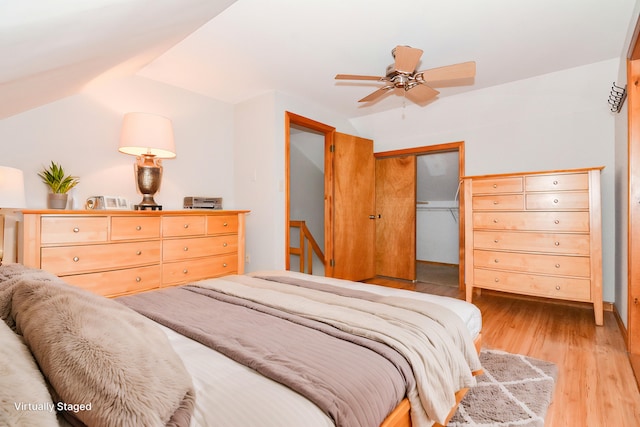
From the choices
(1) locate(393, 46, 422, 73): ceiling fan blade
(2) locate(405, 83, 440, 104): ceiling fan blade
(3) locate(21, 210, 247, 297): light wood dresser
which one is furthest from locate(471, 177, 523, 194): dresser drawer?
(3) locate(21, 210, 247, 297): light wood dresser

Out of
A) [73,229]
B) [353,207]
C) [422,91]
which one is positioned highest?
[422,91]

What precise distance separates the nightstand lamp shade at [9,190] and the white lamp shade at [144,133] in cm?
82

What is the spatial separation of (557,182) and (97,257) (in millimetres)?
3781

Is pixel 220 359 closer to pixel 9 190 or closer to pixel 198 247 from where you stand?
pixel 9 190

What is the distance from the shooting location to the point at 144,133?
99.5 inches

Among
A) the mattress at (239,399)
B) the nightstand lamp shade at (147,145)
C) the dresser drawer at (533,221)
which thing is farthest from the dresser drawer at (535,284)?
the nightstand lamp shade at (147,145)

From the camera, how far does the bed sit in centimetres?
52

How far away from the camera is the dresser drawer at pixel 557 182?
2.63 meters

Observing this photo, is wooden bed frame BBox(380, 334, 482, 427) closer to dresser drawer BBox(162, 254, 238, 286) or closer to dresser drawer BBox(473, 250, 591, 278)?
dresser drawer BBox(162, 254, 238, 286)

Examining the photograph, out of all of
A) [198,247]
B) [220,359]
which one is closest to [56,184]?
[198,247]

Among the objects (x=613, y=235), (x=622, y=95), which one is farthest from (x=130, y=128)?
(x=613, y=235)

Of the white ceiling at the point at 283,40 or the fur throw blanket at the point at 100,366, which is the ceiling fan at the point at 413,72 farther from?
the fur throw blanket at the point at 100,366

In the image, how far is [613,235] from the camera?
2926mm

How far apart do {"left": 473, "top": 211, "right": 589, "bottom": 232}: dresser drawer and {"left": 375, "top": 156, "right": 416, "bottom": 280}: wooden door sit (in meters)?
1.30
